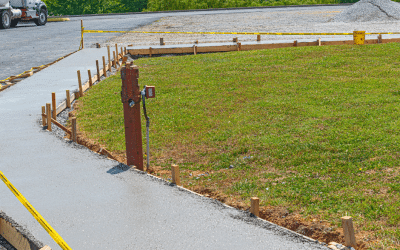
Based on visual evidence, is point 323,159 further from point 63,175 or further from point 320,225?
point 63,175

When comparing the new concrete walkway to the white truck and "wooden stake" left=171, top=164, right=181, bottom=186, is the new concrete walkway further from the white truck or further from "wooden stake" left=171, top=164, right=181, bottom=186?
the white truck

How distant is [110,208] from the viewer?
606 centimetres

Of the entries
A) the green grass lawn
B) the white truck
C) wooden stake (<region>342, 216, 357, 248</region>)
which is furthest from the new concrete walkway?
the white truck

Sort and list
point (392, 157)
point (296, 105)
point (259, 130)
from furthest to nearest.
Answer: point (296, 105)
point (259, 130)
point (392, 157)

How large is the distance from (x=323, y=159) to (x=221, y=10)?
47451mm

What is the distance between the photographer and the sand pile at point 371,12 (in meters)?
35.4

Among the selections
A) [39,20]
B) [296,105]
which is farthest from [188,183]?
[39,20]

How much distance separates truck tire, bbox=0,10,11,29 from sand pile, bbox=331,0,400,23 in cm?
2728

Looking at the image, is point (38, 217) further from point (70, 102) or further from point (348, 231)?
point (70, 102)

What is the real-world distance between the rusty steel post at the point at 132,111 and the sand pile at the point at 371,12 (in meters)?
32.2

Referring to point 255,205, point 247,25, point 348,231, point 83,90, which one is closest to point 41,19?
point 247,25

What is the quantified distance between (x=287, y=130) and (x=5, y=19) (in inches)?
1346

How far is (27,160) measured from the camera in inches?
318

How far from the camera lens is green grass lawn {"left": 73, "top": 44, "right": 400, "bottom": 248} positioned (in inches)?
261
